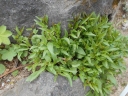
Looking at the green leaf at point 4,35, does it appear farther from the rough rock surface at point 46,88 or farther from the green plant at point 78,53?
the rough rock surface at point 46,88

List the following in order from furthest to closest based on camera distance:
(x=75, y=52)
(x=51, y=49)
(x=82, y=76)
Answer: (x=75, y=52) < (x=82, y=76) < (x=51, y=49)

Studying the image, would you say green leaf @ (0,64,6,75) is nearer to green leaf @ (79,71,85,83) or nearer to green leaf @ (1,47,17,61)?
green leaf @ (1,47,17,61)

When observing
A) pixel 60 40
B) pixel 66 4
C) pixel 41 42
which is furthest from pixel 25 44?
pixel 66 4

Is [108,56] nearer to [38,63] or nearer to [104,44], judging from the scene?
[104,44]

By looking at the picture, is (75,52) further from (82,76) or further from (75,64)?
(82,76)

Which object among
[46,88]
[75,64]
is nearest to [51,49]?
[75,64]

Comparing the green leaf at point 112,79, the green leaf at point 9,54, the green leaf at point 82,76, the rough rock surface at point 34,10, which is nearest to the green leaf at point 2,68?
the green leaf at point 9,54
